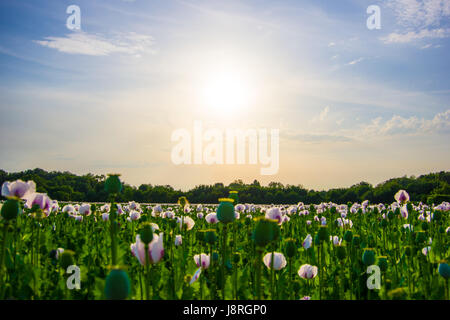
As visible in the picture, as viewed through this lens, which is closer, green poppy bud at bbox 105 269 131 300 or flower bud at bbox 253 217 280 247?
green poppy bud at bbox 105 269 131 300

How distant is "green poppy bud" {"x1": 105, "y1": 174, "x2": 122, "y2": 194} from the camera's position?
229 centimetres

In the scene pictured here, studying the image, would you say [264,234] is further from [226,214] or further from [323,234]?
[323,234]

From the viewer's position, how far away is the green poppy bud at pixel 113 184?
2287mm

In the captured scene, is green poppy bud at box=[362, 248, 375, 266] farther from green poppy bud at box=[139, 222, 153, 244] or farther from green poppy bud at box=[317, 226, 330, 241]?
green poppy bud at box=[139, 222, 153, 244]

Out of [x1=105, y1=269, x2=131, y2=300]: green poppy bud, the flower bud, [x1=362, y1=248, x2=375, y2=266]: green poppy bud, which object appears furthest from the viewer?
[x1=362, y1=248, x2=375, y2=266]: green poppy bud

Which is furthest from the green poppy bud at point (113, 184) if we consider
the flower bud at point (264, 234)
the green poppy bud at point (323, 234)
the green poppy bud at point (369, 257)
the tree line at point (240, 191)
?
the tree line at point (240, 191)

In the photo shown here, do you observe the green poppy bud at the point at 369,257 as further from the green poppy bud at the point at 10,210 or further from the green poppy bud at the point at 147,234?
the green poppy bud at the point at 10,210

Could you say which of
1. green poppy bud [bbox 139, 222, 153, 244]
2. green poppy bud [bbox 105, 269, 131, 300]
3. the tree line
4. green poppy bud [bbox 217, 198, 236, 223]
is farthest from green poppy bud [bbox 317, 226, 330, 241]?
the tree line

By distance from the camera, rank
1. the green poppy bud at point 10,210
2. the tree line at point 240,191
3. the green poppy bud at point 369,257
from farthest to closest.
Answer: the tree line at point 240,191
the green poppy bud at point 369,257
the green poppy bud at point 10,210

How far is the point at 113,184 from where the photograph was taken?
230 cm

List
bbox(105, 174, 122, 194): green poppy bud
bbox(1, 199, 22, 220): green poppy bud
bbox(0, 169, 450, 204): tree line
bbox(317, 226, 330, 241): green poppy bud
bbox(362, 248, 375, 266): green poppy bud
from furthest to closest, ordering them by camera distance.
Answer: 1. bbox(0, 169, 450, 204): tree line
2. bbox(317, 226, 330, 241): green poppy bud
3. bbox(362, 248, 375, 266): green poppy bud
4. bbox(105, 174, 122, 194): green poppy bud
5. bbox(1, 199, 22, 220): green poppy bud
